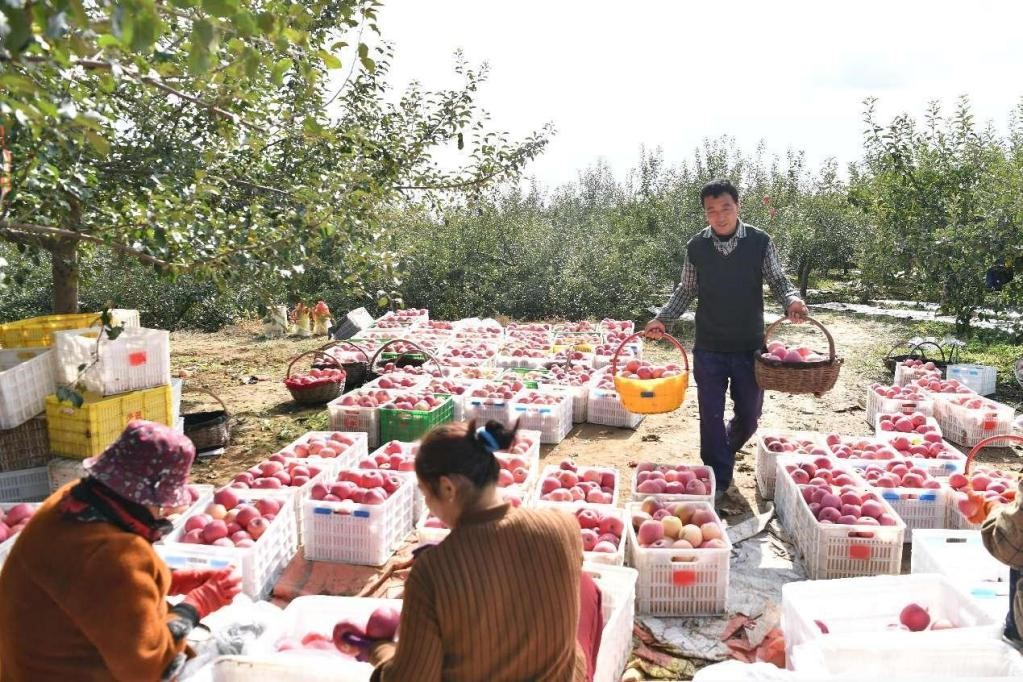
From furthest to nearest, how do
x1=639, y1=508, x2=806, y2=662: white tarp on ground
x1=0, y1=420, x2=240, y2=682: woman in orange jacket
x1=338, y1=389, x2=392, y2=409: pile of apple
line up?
x1=338, y1=389, x2=392, y2=409: pile of apple < x1=639, y1=508, x2=806, y2=662: white tarp on ground < x1=0, y1=420, x2=240, y2=682: woman in orange jacket

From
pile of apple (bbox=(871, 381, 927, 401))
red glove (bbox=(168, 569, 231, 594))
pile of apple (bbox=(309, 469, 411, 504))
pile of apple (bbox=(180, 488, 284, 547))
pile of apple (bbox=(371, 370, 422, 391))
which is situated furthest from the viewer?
pile of apple (bbox=(371, 370, 422, 391))

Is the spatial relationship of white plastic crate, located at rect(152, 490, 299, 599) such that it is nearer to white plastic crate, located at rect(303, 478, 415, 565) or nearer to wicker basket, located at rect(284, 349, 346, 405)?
white plastic crate, located at rect(303, 478, 415, 565)

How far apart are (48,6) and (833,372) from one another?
15.7ft

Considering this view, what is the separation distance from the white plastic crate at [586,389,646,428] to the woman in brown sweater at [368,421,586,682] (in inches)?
223

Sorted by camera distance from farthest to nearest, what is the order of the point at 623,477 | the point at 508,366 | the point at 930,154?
the point at 930,154
the point at 508,366
the point at 623,477

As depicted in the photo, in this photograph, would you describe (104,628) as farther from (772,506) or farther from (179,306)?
(179,306)

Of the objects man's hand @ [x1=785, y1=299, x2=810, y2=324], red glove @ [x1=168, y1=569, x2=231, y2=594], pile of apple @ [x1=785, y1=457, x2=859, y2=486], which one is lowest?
pile of apple @ [x1=785, y1=457, x2=859, y2=486]

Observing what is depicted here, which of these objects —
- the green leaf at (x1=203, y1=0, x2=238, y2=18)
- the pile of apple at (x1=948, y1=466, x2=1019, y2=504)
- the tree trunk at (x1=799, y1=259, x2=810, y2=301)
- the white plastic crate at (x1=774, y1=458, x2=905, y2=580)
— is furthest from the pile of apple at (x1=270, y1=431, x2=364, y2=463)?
the tree trunk at (x1=799, y1=259, x2=810, y2=301)

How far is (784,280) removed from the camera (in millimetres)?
5570

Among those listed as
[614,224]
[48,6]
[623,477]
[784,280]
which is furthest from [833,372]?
[614,224]

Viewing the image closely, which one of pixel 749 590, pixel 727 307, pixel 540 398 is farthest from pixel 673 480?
pixel 540 398

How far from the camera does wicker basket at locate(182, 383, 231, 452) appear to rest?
6.85 metres

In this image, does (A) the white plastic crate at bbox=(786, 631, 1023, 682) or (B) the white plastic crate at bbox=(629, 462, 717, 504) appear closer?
(A) the white plastic crate at bbox=(786, 631, 1023, 682)

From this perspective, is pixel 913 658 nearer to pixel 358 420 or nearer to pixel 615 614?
pixel 615 614
